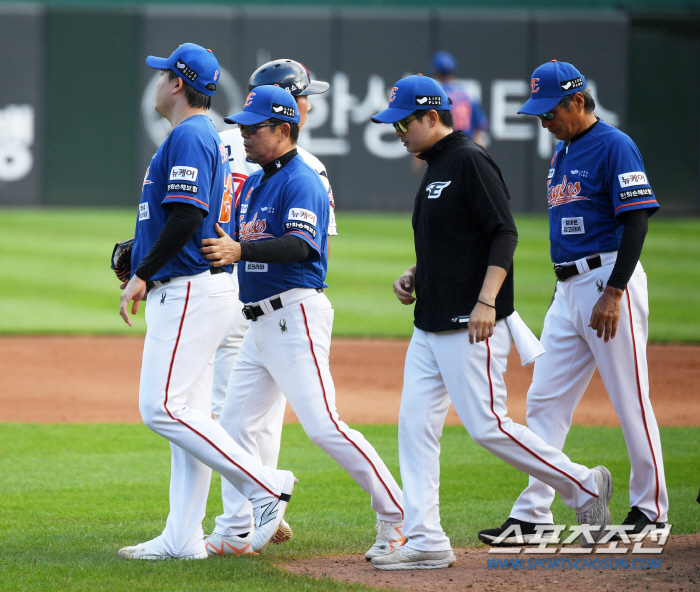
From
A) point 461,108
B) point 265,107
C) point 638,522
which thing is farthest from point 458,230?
point 461,108

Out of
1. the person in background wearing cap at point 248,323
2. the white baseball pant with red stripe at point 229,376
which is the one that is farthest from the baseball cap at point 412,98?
the white baseball pant with red stripe at point 229,376

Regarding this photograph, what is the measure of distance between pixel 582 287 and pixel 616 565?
1.19 m

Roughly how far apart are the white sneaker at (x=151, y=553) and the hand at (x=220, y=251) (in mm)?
1194

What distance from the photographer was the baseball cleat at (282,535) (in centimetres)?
424

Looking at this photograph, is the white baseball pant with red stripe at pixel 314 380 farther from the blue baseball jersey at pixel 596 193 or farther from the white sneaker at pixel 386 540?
the blue baseball jersey at pixel 596 193

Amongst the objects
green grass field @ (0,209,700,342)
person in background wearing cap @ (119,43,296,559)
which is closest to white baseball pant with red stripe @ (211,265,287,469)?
person in background wearing cap @ (119,43,296,559)

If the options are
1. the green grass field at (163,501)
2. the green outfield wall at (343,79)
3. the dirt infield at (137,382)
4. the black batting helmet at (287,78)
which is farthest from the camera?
the green outfield wall at (343,79)

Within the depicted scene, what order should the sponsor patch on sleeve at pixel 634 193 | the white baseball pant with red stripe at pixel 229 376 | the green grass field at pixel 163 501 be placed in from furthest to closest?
the white baseball pant with red stripe at pixel 229 376
the sponsor patch on sleeve at pixel 634 193
the green grass field at pixel 163 501

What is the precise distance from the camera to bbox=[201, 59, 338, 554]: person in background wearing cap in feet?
13.3

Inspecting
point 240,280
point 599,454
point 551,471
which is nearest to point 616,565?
point 551,471

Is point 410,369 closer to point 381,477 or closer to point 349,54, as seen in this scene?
point 381,477

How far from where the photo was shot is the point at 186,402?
3969 mm

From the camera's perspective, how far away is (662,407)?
786 cm

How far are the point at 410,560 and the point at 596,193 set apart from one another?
69.1 inches
